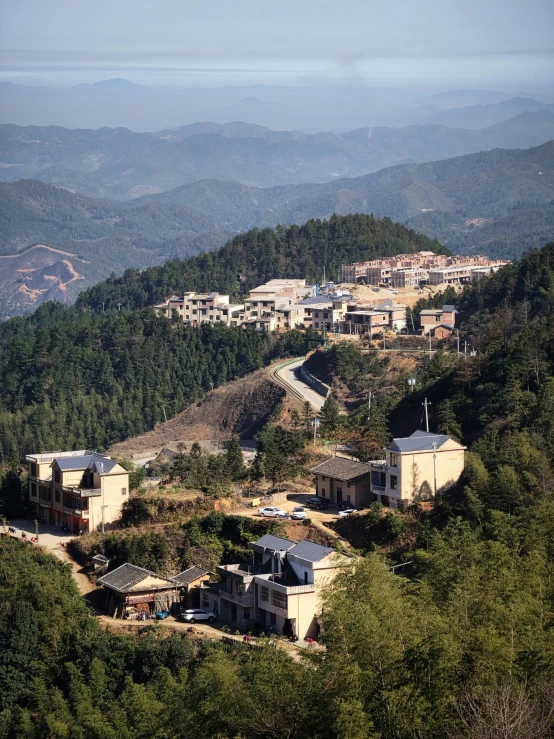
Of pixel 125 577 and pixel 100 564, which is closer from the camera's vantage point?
pixel 125 577

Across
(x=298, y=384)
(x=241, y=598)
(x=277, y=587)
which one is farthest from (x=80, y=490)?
(x=298, y=384)

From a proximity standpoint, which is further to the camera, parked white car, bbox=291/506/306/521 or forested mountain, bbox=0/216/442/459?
forested mountain, bbox=0/216/442/459

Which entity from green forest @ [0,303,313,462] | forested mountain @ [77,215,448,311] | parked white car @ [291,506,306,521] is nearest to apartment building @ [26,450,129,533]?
parked white car @ [291,506,306,521]

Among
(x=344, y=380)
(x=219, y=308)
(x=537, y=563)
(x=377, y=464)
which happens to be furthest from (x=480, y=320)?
(x=537, y=563)

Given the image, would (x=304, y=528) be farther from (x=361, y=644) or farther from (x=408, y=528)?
(x=361, y=644)

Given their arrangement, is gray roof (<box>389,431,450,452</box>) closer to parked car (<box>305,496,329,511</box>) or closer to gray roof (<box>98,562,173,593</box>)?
parked car (<box>305,496,329,511</box>)

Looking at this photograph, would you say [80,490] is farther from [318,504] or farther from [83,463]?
[318,504]
